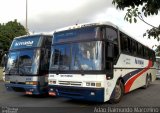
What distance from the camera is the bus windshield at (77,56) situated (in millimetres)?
8945

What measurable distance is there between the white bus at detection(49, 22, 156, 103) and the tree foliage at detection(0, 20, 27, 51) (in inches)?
1490

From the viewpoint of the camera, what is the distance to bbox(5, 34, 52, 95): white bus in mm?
11134

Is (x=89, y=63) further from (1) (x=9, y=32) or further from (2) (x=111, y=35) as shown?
(1) (x=9, y=32)

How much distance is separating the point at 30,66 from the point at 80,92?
10.5 ft

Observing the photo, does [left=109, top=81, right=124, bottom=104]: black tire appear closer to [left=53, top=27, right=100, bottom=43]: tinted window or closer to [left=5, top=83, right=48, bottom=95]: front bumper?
[left=53, top=27, right=100, bottom=43]: tinted window

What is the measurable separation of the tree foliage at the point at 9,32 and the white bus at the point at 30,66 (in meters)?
35.5

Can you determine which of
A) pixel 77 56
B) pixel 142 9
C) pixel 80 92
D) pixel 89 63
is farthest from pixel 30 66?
pixel 142 9

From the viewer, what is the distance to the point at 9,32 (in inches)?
1914

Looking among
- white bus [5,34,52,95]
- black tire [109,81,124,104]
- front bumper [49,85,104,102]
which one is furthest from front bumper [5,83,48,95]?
black tire [109,81,124,104]

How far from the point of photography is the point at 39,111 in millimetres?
8625

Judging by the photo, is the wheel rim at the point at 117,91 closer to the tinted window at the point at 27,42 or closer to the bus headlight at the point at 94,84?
the bus headlight at the point at 94,84

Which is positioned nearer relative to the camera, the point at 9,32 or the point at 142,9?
the point at 142,9

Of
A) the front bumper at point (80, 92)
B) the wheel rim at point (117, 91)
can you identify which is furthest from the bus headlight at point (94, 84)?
the wheel rim at point (117, 91)

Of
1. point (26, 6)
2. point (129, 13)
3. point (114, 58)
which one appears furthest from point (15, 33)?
point (129, 13)
